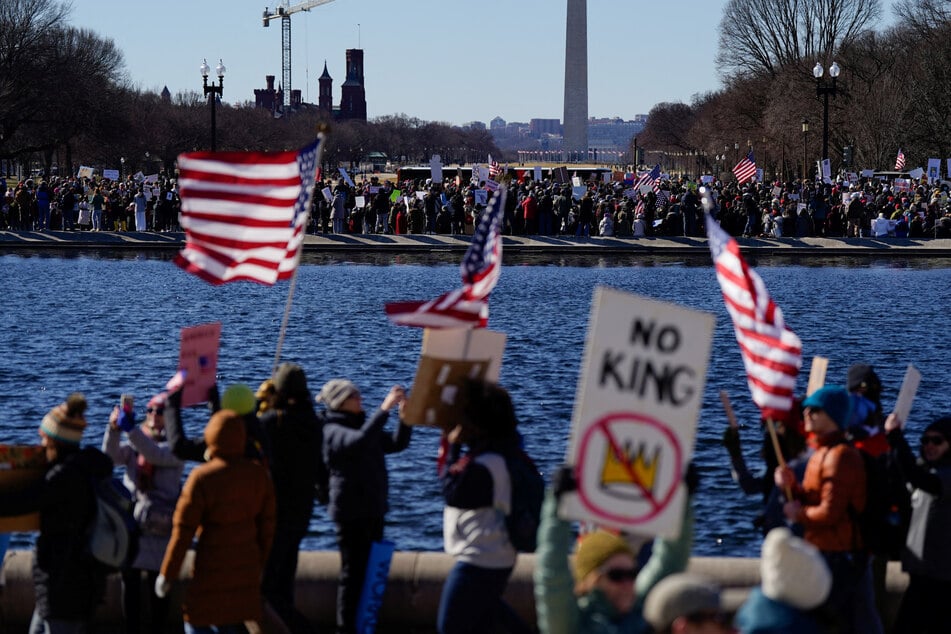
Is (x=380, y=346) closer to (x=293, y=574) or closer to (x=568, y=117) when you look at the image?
(x=293, y=574)

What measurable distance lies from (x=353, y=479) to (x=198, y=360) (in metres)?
1.11

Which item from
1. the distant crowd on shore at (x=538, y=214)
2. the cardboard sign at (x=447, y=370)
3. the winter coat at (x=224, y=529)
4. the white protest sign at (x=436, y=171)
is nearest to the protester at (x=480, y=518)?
the cardboard sign at (x=447, y=370)

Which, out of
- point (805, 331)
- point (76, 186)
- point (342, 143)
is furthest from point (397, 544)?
point (342, 143)

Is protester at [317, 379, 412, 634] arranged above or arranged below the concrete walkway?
above

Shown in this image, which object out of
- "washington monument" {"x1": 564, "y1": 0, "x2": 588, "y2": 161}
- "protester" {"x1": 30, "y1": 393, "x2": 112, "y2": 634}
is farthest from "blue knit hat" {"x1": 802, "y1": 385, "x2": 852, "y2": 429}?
"washington monument" {"x1": 564, "y1": 0, "x2": 588, "y2": 161}

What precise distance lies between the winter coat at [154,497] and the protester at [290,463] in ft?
1.71

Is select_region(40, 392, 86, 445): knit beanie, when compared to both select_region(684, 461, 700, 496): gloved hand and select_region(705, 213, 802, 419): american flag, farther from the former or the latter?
select_region(705, 213, 802, 419): american flag

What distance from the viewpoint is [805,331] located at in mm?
28062

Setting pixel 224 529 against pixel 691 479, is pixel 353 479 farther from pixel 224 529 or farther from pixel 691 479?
pixel 691 479

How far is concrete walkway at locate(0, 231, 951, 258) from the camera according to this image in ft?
135

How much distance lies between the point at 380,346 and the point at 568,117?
373 ft

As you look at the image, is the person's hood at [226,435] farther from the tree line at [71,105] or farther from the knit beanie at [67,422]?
the tree line at [71,105]

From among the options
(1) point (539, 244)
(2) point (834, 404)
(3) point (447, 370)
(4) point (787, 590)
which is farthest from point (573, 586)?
(1) point (539, 244)

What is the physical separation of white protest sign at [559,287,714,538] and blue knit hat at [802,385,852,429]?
4.43 ft
